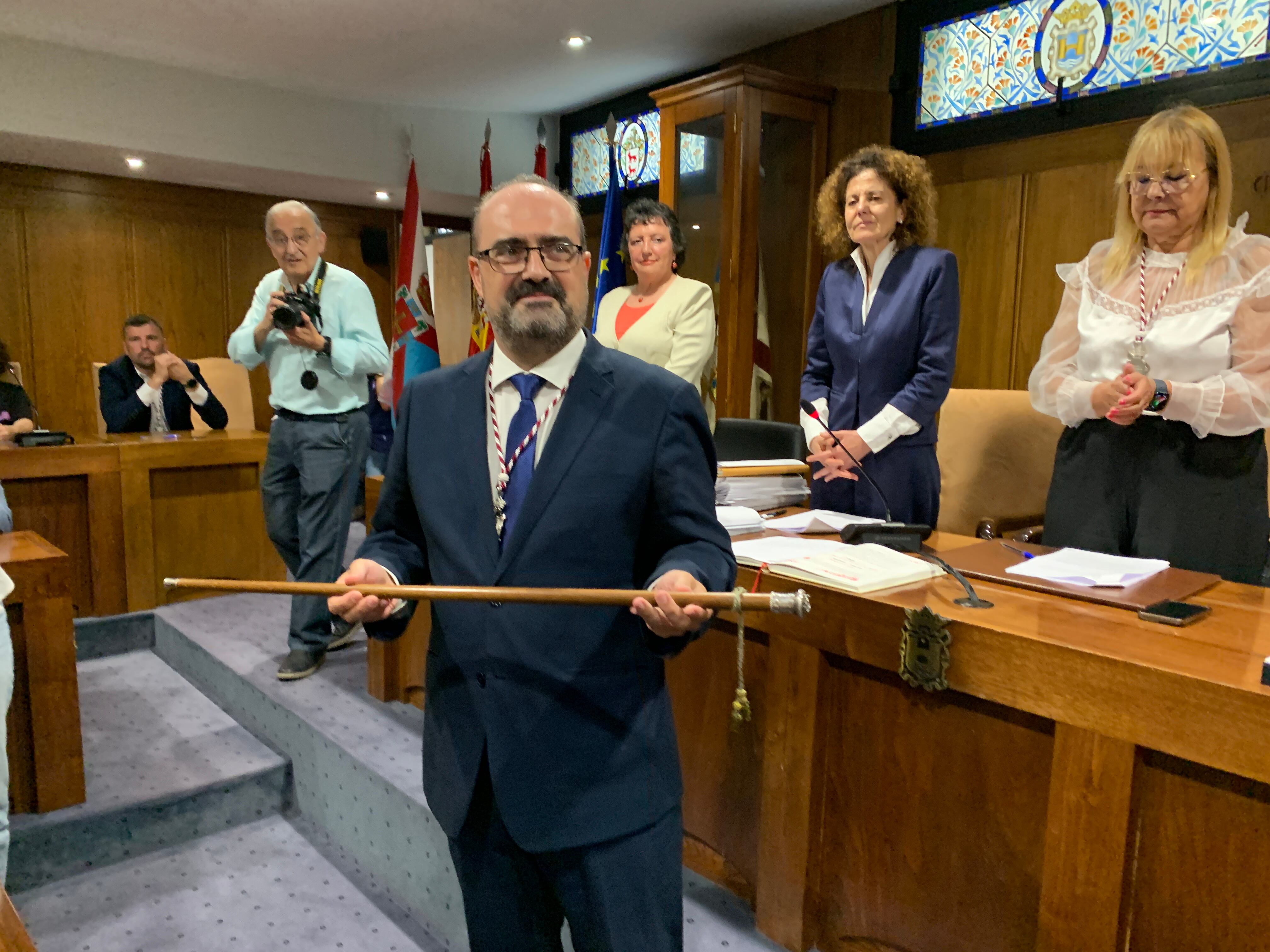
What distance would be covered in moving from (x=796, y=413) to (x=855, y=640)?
10.0ft

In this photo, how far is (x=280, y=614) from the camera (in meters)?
3.41

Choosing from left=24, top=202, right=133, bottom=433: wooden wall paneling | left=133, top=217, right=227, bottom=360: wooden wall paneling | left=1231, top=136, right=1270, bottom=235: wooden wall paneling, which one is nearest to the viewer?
left=1231, top=136, right=1270, bottom=235: wooden wall paneling

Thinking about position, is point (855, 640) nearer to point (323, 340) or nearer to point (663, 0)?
point (323, 340)

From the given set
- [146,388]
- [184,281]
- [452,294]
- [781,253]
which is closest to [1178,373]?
[781,253]

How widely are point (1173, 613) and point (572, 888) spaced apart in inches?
35.1

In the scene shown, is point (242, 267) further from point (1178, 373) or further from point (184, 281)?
point (1178, 373)

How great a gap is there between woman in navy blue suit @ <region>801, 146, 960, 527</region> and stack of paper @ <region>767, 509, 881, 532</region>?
11 centimetres

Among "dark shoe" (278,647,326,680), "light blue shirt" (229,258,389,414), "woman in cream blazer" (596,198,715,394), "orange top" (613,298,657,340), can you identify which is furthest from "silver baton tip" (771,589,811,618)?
"dark shoe" (278,647,326,680)

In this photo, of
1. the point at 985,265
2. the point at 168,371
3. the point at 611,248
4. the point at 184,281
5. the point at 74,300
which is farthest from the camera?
the point at 184,281

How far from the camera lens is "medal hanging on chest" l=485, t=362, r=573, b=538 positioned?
3.51 ft

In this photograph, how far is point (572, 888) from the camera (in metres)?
1.06

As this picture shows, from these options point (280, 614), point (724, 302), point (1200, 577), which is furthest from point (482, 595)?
point (724, 302)

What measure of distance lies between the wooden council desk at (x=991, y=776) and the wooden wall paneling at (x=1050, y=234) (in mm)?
2088

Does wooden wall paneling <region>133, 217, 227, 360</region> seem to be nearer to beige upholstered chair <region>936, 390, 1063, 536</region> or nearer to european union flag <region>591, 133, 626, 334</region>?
european union flag <region>591, 133, 626, 334</region>
